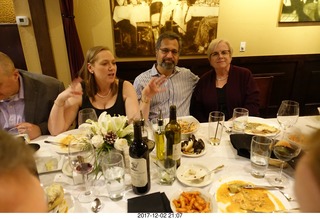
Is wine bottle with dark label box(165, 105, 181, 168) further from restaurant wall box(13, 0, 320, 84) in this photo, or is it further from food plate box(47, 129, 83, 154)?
restaurant wall box(13, 0, 320, 84)

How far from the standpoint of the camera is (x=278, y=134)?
1.34 m

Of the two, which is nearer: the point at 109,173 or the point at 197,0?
the point at 109,173

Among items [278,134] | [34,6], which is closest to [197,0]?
[34,6]

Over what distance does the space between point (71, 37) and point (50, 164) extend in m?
1.87

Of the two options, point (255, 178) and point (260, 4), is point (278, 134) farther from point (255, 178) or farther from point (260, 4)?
point (260, 4)

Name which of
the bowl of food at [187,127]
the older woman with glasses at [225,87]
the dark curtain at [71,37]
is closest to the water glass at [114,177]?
the bowl of food at [187,127]

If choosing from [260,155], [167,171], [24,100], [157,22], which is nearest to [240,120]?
[260,155]

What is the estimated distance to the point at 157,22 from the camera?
271 centimetres

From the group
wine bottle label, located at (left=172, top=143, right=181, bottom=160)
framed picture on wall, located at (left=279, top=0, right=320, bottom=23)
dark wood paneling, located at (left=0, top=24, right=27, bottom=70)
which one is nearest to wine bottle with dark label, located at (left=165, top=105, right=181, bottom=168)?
wine bottle label, located at (left=172, top=143, right=181, bottom=160)

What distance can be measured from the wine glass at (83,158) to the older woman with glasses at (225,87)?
134cm

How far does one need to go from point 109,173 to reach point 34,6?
7.61 ft

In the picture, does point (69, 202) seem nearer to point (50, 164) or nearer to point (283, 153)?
point (50, 164)

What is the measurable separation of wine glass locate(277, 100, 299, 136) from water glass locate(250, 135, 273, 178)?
1.30 feet

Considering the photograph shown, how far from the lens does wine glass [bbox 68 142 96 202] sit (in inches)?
35.8
